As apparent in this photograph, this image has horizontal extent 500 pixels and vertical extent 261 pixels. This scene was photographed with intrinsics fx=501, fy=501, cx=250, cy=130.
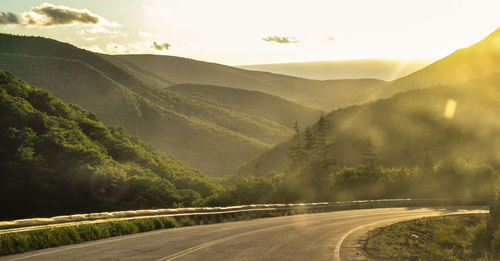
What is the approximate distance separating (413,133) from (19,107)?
9738 centimetres

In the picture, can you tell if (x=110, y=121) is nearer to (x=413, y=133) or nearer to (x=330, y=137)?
(x=330, y=137)

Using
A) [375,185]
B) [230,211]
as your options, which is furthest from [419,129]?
[230,211]

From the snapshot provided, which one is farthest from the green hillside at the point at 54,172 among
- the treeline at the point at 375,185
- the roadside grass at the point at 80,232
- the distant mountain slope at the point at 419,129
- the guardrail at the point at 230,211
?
the distant mountain slope at the point at 419,129

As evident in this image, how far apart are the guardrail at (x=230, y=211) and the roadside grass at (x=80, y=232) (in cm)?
22

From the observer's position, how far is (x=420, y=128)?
13100cm

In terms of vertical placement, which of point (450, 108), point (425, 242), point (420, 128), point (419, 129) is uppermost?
point (450, 108)

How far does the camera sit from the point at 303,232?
19.4 m

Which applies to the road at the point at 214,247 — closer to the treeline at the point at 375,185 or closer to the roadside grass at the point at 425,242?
the roadside grass at the point at 425,242

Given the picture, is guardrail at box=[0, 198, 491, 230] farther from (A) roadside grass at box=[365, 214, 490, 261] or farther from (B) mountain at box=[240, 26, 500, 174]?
(B) mountain at box=[240, 26, 500, 174]

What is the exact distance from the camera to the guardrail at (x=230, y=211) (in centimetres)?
1561

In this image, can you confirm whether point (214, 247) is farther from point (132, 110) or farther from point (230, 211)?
point (132, 110)

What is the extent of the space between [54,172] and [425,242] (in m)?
44.2

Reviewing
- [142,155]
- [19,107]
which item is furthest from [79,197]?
[142,155]

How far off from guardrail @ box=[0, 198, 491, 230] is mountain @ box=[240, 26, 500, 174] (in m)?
55.5
